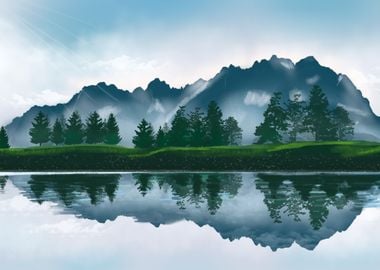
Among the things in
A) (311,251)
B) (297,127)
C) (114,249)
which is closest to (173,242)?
(114,249)

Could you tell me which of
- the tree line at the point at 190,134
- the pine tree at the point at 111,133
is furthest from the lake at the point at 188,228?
the pine tree at the point at 111,133

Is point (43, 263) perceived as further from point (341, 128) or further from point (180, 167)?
point (341, 128)

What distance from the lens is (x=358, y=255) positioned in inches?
684

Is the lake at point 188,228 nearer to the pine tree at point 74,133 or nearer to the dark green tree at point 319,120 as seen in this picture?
the dark green tree at point 319,120

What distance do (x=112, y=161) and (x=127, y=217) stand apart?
4592 centimetres

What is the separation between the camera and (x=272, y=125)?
103250mm

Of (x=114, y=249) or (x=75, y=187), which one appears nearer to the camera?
(x=114, y=249)

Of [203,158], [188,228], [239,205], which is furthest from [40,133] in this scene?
[188,228]

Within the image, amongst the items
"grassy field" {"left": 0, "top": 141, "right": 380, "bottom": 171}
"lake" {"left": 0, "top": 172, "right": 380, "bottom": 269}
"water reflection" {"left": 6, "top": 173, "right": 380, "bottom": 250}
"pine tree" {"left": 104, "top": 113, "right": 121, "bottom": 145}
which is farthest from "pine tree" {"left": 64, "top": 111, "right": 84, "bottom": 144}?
"lake" {"left": 0, "top": 172, "right": 380, "bottom": 269}

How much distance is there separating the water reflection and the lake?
49 millimetres

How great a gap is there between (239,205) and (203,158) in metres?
38.0

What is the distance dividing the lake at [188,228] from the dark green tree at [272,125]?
65.4 m

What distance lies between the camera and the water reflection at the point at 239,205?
22.0 m

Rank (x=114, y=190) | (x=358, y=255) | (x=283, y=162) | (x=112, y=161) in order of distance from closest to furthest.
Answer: (x=358, y=255) < (x=114, y=190) < (x=283, y=162) < (x=112, y=161)
